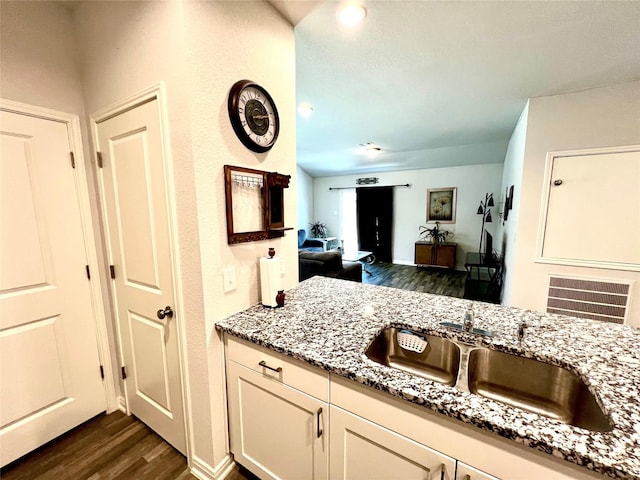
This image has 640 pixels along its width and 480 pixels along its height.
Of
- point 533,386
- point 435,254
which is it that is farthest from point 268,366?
point 435,254

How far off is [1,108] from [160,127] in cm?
84

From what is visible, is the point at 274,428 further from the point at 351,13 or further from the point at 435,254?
the point at 435,254

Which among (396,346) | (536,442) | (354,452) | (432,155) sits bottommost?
(354,452)

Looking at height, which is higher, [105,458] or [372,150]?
[372,150]

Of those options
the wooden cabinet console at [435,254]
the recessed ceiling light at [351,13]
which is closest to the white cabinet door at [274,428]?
the recessed ceiling light at [351,13]

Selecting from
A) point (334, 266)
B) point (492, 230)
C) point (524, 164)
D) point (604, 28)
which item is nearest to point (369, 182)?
point (492, 230)

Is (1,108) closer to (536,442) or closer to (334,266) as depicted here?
(536,442)

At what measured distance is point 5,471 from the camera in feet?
4.52

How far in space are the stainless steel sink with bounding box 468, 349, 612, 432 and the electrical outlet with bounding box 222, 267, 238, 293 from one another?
1137 mm

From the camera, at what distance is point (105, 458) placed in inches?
57.1

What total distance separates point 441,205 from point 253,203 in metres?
5.90

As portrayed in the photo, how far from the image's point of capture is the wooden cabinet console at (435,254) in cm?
595

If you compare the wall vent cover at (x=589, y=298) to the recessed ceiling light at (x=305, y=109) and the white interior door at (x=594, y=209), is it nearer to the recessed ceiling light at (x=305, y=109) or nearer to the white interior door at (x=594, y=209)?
the white interior door at (x=594, y=209)

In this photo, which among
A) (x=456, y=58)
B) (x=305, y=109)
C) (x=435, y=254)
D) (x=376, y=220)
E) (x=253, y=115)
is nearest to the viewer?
(x=253, y=115)
